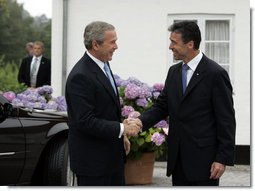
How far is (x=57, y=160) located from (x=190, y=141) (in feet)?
9.35

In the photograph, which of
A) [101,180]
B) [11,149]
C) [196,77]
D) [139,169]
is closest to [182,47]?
[196,77]

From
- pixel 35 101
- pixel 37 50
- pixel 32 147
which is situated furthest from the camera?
pixel 37 50

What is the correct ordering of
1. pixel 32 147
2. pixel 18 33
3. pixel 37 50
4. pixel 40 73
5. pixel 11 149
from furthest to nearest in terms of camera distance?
pixel 18 33
pixel 37 50
pixel 40 73
pixel 32 147
pixel 11 149

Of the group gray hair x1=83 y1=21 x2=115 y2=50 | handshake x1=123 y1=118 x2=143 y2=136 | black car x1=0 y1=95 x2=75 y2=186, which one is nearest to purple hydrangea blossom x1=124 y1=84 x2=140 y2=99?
black car x1=0 y1=95 x2=75 y2=186

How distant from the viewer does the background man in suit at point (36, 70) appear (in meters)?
12.1

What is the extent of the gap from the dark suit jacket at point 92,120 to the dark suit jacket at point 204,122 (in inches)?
17.8

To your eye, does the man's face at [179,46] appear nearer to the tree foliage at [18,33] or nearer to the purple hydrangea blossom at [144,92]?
the purple hydrangea blossom at [144,92]

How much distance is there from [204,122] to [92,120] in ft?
2.57

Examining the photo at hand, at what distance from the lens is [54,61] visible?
11656 mm

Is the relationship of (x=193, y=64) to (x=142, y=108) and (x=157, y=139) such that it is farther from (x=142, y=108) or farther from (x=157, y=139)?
(x=142, y=108)

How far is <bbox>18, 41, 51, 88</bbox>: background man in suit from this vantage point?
12.1 metres

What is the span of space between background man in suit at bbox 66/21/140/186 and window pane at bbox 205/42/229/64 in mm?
6883

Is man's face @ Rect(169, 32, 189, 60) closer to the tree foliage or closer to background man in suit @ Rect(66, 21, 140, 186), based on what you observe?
background man in suit @ Rect(66, 21, 140, 186)

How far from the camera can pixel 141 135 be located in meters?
8.73
